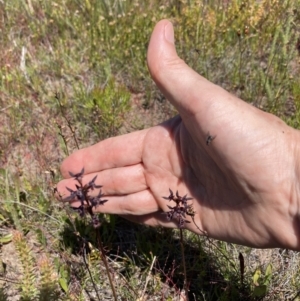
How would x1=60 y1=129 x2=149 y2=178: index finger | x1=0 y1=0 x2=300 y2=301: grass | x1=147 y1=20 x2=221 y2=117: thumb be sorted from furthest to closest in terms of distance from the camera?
x1=60 y1=129 x2=149 y2=178: index finger, x1=0 y1=0 x2=300 y2=301: grass, x1=147 y1=20 x2=221 y2=117: thumb

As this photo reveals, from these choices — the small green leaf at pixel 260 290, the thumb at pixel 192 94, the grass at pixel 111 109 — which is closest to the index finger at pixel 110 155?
the grass at pixel 111 109

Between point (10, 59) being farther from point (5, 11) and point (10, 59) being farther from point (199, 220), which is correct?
point (199, 220)

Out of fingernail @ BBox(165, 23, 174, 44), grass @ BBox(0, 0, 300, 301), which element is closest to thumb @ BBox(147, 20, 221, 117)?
fingernail @ BBox(165, 23, 174, 44)

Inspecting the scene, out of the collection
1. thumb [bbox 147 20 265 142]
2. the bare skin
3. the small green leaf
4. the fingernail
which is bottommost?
the small green leaf

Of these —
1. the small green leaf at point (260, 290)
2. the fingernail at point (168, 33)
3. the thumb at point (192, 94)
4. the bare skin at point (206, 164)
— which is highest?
the fingernail at point (168, 33)

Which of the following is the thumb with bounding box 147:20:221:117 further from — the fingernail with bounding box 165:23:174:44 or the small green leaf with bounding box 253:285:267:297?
the small green leaf with bounding box 253:285:267:297

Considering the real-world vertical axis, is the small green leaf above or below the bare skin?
below

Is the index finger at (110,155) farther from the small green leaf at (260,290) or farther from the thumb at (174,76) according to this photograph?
the small green leaf at (260,290)
